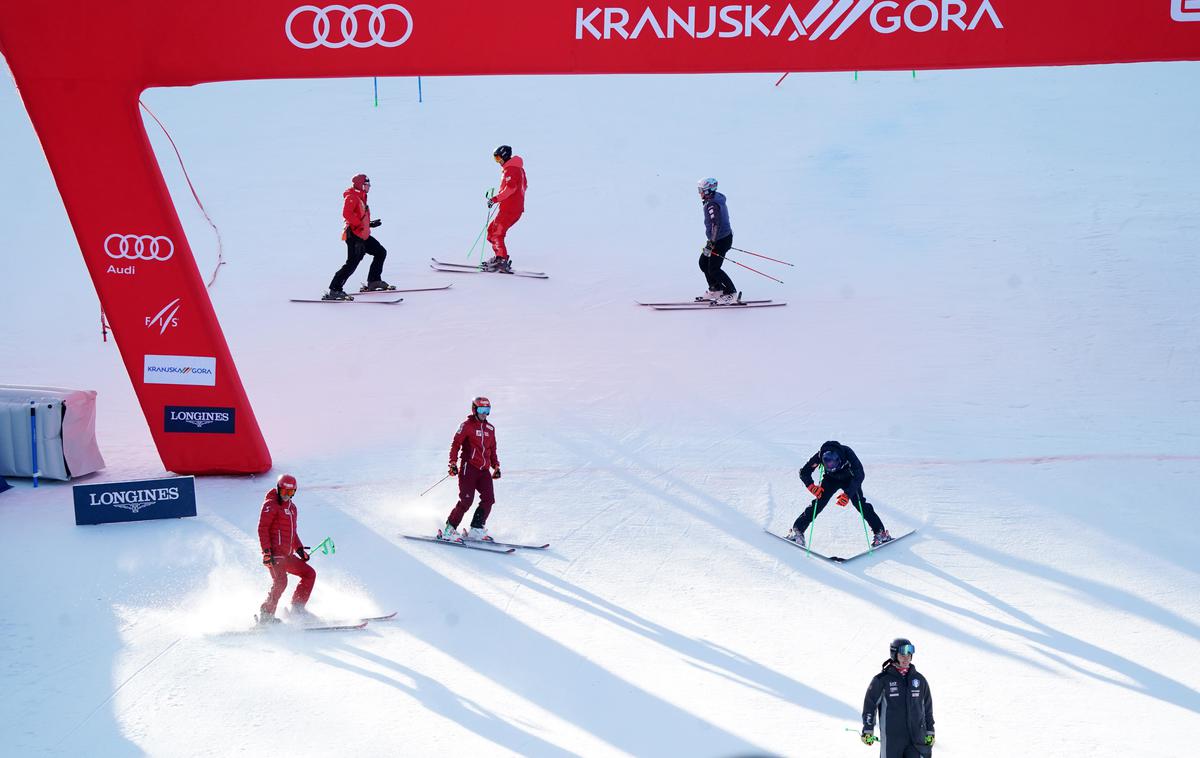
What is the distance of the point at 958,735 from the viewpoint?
7750 mm

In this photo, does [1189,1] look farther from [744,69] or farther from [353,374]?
[353,374]

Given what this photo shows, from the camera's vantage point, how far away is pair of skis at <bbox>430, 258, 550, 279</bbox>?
1695cm

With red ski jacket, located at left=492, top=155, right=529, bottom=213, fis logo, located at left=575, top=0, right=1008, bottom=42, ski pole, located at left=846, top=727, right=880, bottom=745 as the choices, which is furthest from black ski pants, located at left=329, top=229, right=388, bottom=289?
ski pole, located at left=846, top=727, right=880, bottom=745

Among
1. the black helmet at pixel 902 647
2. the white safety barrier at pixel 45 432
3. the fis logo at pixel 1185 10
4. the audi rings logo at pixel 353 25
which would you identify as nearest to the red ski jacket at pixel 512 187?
the white safety barrier at pixel 45 432

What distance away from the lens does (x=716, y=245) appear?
1552cm

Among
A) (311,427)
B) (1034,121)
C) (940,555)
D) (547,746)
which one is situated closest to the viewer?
(547,746)

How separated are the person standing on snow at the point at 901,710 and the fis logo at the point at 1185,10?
14.1ft

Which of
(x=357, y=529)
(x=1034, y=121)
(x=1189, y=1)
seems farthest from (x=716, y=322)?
(x=1034, y=121)

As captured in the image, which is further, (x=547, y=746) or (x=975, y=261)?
(x=975, y=261)

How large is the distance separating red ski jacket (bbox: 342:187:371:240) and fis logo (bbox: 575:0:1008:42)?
718cm

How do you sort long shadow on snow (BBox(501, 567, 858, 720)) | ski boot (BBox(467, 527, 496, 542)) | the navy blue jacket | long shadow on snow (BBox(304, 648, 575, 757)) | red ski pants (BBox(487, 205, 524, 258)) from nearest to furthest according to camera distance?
long shadow on snow (BBox(304, 648, 575, 757))
long shadow on snow (BBox(501, 567, 858, 720))
ski boot (BBox(467, 527, 496, 542))
the navy blue jacket
red ski pants (BBox(487, 205, 524, 258))

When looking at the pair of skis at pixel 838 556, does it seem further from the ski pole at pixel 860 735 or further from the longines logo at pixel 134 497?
the longines logo at pixel 134 497

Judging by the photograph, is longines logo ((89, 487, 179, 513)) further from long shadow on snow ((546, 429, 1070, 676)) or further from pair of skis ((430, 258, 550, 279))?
pair of skis ((430, 258, 550, 279))

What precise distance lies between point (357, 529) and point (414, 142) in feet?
40.3
